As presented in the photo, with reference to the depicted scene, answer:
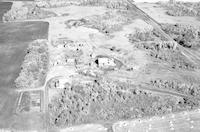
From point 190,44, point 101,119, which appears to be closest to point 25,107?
point 101,119

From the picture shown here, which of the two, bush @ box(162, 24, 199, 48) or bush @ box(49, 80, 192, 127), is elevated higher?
bush @ box(162, 24, 199, 48)

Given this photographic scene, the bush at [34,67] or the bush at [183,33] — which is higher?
the bush at [183,33]

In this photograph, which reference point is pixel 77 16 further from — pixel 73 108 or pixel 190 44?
pixel 73 108

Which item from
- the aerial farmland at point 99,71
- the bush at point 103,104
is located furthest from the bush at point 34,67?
the bush at point 103,104

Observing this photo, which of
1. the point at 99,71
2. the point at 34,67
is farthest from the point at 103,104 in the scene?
the point at 34,67

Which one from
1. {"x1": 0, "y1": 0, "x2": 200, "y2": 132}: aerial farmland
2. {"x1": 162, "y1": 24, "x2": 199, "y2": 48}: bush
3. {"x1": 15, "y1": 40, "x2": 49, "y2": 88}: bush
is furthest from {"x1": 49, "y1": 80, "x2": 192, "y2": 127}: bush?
{"x1": 162, "y1": 24, "x2": 199, "y2": 48}: bush

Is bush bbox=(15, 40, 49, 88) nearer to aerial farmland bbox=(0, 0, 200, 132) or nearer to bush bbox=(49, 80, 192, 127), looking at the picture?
aerial farmland bbox=(0, 0, 200, 132)

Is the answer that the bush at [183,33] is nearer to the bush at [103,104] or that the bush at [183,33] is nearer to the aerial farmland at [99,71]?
the aerial farmland at [99,71]

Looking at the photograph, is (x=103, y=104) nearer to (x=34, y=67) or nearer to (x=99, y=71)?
(x=99, y=71)
